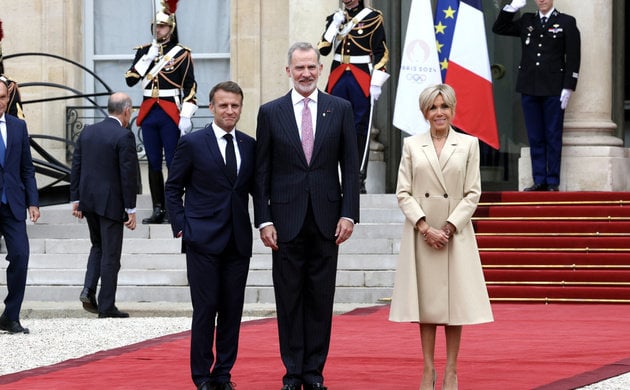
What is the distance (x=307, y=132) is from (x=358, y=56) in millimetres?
6826

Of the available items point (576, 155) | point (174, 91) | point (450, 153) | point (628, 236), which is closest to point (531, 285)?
point (628, 236)

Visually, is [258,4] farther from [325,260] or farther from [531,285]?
[325,260]

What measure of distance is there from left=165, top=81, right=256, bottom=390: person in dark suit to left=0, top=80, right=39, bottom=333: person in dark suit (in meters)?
3.12

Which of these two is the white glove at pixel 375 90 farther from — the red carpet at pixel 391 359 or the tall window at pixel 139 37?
the tall window at pixel 139 37

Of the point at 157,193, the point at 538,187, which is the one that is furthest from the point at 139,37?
the point at 538,187

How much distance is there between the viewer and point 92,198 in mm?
12352

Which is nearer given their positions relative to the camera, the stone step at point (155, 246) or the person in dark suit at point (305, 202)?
the person in dark suit at point (305, 202)

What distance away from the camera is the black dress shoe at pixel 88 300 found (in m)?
12.3

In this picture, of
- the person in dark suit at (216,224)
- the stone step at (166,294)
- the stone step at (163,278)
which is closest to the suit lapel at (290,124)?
the person in dark suit at (216,224)

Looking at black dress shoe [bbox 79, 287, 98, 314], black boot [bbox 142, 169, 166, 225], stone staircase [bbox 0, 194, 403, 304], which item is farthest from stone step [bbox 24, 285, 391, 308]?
black boot [bbox 142, 169, 166, 225]

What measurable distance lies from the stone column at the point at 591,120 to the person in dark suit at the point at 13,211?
5.95 metres

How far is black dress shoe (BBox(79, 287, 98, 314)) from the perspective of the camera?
12.3 m

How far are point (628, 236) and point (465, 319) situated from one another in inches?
236

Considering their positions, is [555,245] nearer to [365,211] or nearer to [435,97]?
[365,211]
